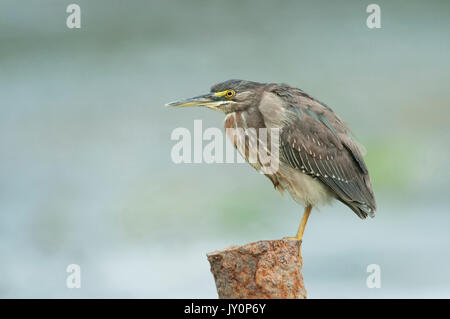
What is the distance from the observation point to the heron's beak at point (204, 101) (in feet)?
21.3

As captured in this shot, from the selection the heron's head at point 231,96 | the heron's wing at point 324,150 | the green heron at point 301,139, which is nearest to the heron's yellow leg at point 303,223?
the green heron at point 301,139

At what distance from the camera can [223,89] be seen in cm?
655

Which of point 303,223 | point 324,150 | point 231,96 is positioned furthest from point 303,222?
point 231,96

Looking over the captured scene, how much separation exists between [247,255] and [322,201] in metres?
1.79

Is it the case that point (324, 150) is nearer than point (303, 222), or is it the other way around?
point (303, 222)

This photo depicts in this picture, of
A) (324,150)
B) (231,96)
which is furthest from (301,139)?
(231,96)

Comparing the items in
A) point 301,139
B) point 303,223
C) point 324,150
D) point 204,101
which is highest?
point 204,101

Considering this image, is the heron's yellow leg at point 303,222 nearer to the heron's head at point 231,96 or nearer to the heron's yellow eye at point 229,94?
the heron's head at point 231,96

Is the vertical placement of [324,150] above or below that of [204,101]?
below

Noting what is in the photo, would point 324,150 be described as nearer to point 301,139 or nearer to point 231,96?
point 301,139

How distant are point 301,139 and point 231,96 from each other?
2.93 feet

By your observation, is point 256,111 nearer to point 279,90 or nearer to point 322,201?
point 279,90

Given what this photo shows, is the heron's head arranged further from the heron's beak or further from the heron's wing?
the heron's wing

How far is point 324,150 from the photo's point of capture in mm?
6656
